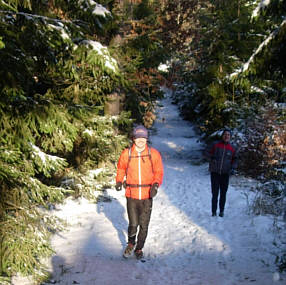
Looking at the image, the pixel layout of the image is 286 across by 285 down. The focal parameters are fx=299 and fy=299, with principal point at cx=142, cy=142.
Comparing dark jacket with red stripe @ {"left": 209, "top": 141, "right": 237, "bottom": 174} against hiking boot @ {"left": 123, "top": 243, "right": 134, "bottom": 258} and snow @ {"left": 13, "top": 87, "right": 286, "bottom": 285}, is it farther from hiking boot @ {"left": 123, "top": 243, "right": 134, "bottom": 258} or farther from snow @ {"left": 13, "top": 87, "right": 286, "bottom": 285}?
hiking boot @ {"left": 123, "top": 243, "right": 134, "bottom": 258}

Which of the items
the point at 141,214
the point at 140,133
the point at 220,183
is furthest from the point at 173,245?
the point at 140,133

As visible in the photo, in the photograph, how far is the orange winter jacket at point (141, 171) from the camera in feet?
18.1

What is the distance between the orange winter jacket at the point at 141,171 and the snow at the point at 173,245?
133 centimetres

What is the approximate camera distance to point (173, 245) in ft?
21.1

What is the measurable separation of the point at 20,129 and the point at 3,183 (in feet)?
3.02

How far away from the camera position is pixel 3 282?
13.7ft

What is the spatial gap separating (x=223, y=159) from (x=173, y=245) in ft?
8.46

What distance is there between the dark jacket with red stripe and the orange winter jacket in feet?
8.67

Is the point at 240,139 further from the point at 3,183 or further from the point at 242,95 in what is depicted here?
the point at 3,183

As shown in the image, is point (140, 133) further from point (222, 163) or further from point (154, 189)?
point (222, 163)

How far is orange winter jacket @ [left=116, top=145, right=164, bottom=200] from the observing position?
5520 mm

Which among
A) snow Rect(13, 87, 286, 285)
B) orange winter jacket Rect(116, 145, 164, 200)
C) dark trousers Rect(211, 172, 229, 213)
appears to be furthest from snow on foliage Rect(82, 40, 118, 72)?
dark trousers Rect(211, 172, 229, 213)

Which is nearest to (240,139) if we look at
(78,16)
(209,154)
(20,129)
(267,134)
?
(267,134)

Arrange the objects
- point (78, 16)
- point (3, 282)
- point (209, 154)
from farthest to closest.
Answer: point (209, 154)
point (78, 16)
point (3, 282)
